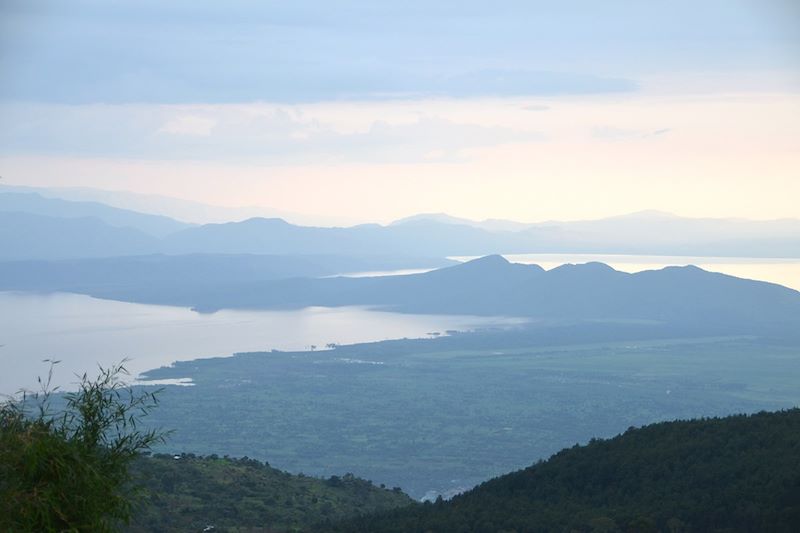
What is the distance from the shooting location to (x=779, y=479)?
1919 centimetres

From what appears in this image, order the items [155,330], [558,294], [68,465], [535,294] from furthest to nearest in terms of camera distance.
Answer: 1. [535,294]
2. [558,294]
3. [155,330]
4. [68,465]

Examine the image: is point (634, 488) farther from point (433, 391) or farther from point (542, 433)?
point (433, 391)

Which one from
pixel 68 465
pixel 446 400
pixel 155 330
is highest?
pixel 155 330

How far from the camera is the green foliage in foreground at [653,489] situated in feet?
61.4

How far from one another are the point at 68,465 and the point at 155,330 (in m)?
121

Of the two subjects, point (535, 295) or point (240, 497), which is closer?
point (240, 497)

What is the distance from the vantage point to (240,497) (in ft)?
91.0

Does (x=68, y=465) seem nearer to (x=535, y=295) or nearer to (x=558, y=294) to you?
(x=558, y=294)

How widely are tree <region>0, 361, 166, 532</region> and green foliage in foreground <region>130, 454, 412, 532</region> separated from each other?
582 inches

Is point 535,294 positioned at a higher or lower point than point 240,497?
higher

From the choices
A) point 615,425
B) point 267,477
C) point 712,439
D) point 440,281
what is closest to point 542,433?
point 615,425

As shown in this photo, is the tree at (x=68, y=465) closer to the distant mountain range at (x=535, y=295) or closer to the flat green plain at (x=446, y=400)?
the flat green plain at (x=446, y=400)

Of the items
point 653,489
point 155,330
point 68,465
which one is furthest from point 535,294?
point 68,465

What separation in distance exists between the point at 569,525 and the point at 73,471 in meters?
12.9
